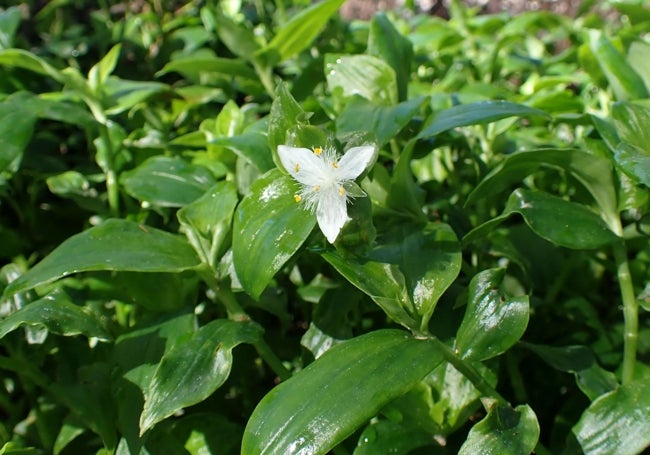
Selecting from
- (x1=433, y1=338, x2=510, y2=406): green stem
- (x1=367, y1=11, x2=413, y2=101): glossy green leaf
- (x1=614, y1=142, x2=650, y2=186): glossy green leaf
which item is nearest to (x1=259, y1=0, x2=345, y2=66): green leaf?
(x1=367, y1=11, x2=413, y2=101): glossy green leaf

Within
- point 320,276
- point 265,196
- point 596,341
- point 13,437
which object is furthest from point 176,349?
point 596,341

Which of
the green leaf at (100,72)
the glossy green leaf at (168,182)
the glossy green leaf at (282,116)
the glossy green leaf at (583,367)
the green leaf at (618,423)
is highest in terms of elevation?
the glossy green leaf at (282,116)

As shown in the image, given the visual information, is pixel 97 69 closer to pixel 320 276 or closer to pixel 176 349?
pixel 320 276

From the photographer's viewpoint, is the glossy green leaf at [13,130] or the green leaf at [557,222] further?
the glossy green leaf at [13,130]

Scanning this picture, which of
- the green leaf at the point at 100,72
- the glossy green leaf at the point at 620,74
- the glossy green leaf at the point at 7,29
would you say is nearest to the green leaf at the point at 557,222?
the glossy green leaf at the point at 620,74

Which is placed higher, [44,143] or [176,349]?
[176,349]

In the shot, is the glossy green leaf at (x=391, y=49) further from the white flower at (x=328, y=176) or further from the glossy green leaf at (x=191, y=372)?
the glossy green leaf at (x=191, y=372)

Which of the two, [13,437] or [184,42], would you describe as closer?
[13,437]

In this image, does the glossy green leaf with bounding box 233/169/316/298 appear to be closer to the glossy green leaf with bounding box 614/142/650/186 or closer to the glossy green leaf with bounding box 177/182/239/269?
the glossy green leaf with bounding box 177/182/239/269
